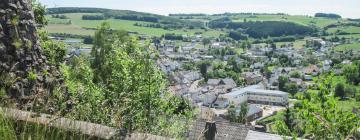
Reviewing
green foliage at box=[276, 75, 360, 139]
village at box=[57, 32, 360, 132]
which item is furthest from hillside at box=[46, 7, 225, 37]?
green foliage at box=[276, 75, 360, 139]

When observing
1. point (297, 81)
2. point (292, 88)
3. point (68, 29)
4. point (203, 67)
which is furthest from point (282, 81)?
point (68, 29)

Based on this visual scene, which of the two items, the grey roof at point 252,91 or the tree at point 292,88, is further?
the tree at point 292,88

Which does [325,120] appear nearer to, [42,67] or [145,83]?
[42,67]

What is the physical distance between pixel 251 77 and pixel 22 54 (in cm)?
10794

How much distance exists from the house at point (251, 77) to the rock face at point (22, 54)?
103740 millimetres

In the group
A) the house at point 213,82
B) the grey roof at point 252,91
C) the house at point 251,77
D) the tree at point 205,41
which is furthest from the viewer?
the tree at point 205,41

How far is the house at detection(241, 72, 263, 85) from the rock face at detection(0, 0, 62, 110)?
104 metres

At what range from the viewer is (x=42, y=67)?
5586 mm

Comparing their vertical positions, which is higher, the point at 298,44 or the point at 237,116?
the point at 237,116

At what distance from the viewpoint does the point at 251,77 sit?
111625 millimetres

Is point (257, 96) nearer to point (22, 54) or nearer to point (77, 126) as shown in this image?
point (22, 54)

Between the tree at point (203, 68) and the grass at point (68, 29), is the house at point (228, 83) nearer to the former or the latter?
the tree at point (203, 68)

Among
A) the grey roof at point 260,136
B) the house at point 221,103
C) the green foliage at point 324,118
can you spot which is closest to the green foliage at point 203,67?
the house at point 221,103

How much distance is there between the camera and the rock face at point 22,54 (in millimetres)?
4957
